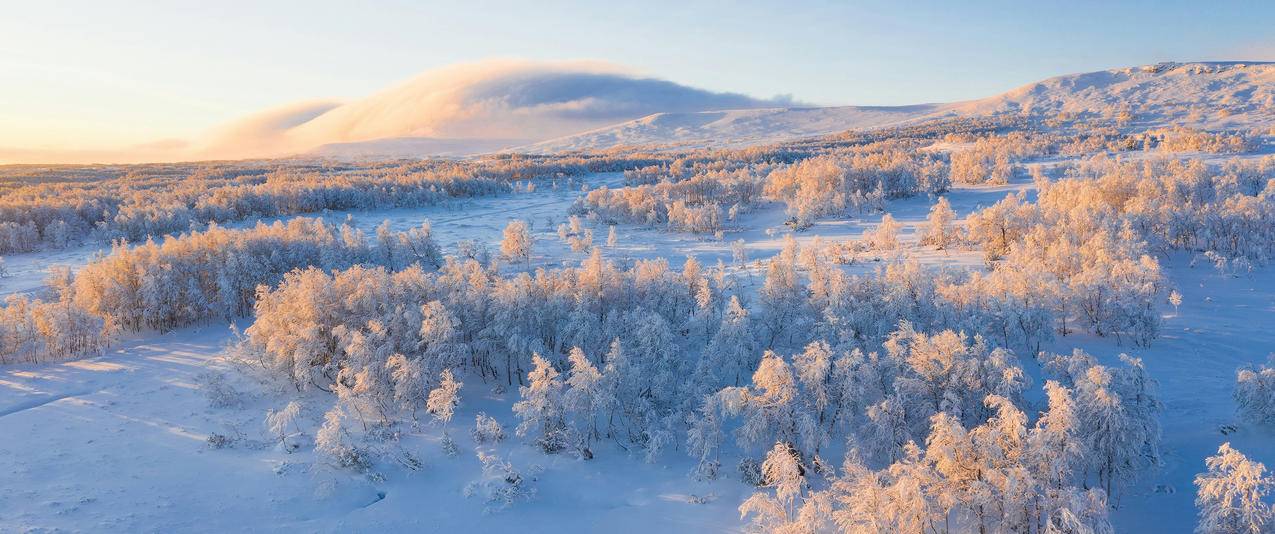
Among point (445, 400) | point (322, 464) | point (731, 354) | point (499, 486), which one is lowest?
point (499, 486)

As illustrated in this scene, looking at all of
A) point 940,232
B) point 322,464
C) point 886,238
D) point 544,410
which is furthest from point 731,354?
point 940,232

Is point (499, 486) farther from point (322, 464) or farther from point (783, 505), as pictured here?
point (783, 505)

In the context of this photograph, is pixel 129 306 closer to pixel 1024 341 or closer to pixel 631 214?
pixel 631 214

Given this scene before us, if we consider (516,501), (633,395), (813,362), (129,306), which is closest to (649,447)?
(633,395)

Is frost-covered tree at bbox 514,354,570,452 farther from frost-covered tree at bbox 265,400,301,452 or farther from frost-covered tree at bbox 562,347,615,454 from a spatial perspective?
frost-covered tree at bbox 265,400,301,452

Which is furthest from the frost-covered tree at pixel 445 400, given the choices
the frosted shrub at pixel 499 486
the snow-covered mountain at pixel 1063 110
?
the snow-covered mountain at pixel 1063 110

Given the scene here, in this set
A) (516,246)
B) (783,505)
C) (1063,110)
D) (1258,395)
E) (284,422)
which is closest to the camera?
(783,505)

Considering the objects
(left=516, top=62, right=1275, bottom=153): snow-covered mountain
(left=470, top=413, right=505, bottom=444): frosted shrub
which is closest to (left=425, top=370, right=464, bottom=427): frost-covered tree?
(left=470, top=413, right=505, bottom=444): frosted shrub
